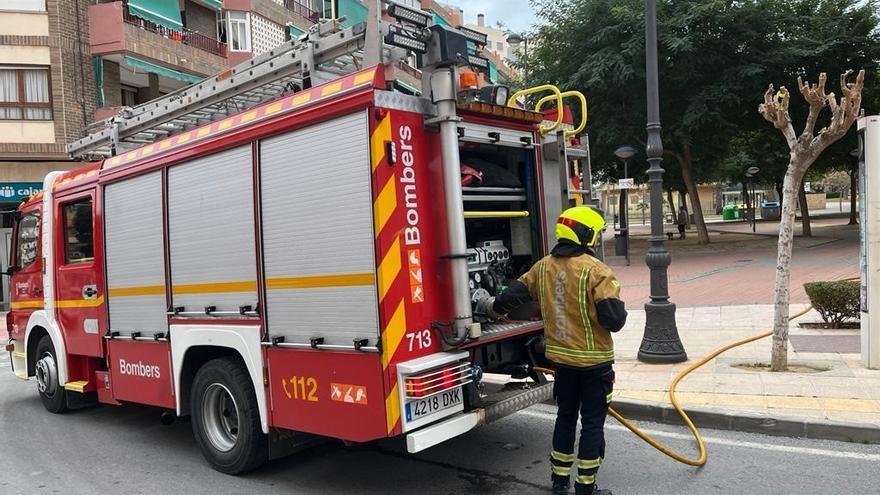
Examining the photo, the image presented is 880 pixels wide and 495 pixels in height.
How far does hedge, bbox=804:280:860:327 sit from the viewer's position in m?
8.66

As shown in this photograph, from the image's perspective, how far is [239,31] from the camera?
85.3 feet

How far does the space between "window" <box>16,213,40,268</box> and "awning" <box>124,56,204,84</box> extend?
1542 cm

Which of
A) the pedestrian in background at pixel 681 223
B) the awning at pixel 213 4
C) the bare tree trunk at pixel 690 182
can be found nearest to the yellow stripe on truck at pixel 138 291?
the bare tree trunk at pixel 690 182

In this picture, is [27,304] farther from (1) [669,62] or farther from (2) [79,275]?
(1) [669,62]

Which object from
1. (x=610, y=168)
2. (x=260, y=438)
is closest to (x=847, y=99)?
(x=260, y=438)

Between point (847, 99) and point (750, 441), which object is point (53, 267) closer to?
point (750, 441)

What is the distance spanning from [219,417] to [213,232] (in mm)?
1445

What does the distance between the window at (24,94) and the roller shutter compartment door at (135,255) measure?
17082mm

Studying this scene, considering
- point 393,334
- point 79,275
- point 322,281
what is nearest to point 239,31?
point 79,275

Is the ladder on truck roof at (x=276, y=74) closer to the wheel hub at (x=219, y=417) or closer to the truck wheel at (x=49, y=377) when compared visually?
the truck wheel at (x=49, y=377)

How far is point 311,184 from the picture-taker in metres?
4.20

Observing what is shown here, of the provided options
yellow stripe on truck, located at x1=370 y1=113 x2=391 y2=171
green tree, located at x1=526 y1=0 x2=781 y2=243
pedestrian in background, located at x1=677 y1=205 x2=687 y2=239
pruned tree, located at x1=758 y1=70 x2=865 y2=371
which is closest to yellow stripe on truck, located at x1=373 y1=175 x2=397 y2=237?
yellow stripe on truck, located at x1=370 y1=113 x2=391 y2=171

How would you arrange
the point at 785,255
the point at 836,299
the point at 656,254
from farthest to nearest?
the point at 836,299 < the point at 656,254 < the point at 785,255

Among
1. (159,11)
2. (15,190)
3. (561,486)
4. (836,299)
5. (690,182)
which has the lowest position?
(561,486)
